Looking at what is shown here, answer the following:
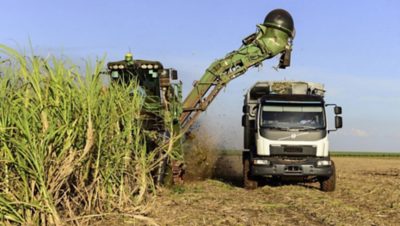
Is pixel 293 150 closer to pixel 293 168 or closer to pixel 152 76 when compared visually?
pixel 293 168

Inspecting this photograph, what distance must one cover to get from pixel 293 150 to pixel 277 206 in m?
3.39

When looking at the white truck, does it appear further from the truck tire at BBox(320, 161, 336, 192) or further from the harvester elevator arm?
the harvester elevator arm

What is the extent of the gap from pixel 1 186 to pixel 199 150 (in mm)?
10354

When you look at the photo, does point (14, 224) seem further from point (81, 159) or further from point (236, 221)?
point (236, 221)

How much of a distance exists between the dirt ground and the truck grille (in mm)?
971

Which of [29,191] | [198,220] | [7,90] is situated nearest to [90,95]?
[7,90]

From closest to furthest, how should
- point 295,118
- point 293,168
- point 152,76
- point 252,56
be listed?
point 152,76 < point 293,168 < point 295,118 < point 252,56

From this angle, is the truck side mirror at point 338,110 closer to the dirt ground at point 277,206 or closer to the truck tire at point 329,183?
the truck tire at point 329,183

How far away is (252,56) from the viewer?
1548 centimetres

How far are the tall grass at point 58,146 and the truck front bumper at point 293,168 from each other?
641 cm

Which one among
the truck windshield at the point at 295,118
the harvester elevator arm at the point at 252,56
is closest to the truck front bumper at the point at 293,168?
the truck windshield at the point at 295,118

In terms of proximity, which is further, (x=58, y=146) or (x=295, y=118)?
(x=295, y=118)

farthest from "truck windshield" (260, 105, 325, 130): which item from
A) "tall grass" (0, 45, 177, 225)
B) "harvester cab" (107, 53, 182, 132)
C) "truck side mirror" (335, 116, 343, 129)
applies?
"tall grass" (0, 45, 177, 225)

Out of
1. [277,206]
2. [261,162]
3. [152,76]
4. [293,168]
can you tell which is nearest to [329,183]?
[293,168]
